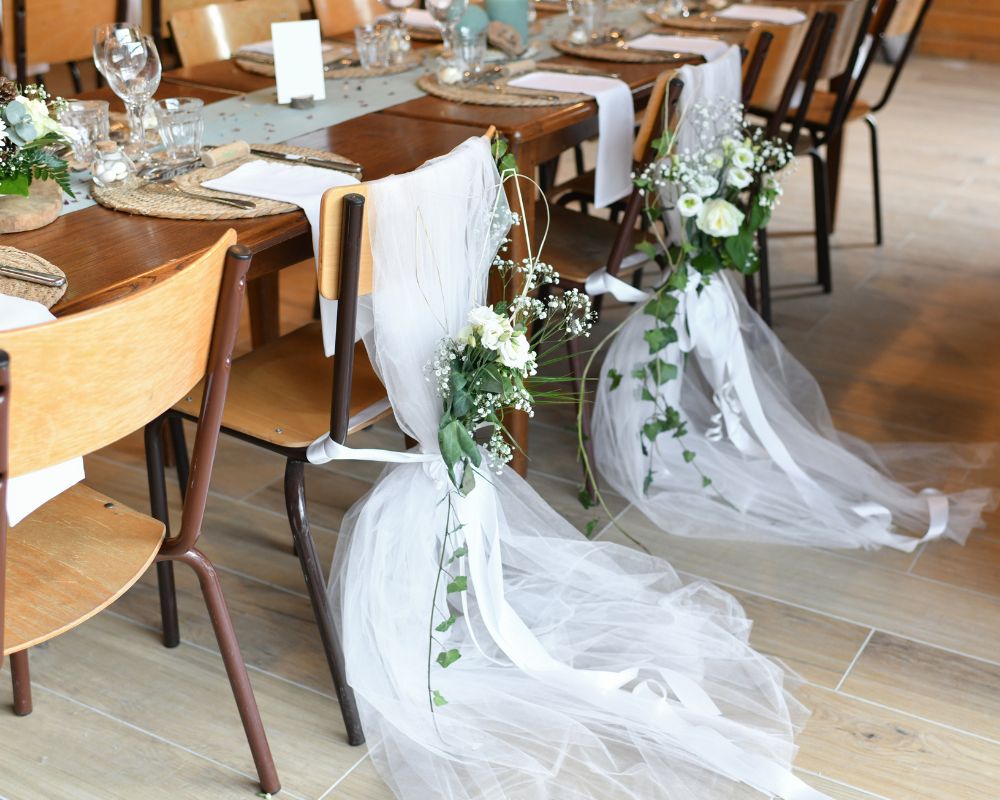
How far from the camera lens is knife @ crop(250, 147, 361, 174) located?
179 cm

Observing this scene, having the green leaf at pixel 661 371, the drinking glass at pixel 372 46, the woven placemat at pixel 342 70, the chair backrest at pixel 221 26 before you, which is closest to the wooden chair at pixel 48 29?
the chair backrest at pixel 221 26

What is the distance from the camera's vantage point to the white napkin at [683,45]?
2682 mm

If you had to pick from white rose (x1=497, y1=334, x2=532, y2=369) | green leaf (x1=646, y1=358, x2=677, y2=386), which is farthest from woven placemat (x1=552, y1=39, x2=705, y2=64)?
white rose (x1=497, y1=334, x2=532, y2=369)

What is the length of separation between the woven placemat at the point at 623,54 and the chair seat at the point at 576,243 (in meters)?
0.35

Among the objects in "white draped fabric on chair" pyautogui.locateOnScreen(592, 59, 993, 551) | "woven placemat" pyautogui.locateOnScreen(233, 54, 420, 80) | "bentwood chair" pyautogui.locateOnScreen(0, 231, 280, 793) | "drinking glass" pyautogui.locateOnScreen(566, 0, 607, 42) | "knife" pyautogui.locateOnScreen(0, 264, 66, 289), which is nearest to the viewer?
"bentwood chair" pyautogui.locateOnScreen(0, 231, 280, 793)

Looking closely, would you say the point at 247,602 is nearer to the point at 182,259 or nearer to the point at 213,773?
the point at 213,773

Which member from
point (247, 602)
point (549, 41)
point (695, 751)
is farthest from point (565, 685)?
point (549, 41)

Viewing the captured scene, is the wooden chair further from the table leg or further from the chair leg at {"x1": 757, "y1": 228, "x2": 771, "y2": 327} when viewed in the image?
the chair leg at {"x1": 757, "y1": 228, "x2": 771, "y2": 327}

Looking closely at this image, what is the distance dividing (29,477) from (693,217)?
1.33 metres

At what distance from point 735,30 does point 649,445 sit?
1.24m

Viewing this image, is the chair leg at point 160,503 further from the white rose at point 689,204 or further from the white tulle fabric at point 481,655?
the white rose at point 689,204

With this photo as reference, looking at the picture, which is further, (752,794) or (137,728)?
(137,728)

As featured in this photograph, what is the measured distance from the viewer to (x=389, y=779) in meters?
1.64

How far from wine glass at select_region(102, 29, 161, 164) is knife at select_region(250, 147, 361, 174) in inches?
7.1
